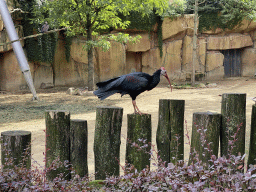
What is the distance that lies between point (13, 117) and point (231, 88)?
31.0 feet

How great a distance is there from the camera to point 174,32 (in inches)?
649

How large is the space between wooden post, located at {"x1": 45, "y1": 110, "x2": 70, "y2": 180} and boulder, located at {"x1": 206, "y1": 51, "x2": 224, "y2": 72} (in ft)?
49.3

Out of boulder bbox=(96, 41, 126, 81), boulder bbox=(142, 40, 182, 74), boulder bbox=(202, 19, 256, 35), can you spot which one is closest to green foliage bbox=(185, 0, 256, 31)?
boulder bbox=(202, 19, 256, 35)

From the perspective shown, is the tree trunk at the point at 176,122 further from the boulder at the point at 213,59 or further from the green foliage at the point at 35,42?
the boulder at the point at 213,59

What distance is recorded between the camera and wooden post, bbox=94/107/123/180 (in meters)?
2.66

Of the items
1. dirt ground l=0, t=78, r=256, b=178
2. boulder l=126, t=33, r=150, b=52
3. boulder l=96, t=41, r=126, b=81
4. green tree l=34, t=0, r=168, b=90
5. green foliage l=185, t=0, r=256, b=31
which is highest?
green foliage l=185, t=0, r=256, b=31

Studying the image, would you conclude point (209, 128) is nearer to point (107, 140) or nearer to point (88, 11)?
point (107, 140)

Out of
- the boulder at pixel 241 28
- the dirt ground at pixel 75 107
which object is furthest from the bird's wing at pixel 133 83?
the boulder at pixel 241 28

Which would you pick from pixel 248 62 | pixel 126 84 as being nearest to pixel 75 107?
pixel 126 84

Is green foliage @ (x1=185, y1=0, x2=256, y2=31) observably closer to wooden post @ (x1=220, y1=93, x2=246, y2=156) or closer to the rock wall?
the rock wall

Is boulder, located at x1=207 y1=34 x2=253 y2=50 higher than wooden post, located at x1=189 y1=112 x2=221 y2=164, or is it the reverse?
boulder, located at x1=207 y1=34 x2=253 y2=50

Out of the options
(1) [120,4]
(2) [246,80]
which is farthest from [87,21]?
(2) [246,80]

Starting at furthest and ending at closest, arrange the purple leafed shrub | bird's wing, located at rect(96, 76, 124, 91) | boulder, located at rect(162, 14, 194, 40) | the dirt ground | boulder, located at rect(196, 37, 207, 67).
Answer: boulder, located at rect(196, 37, 207, 67)
boulder, located at rect(162, 14, 194, 40)
the dirt ground
bird's wing, located at rect(96, 76, 124, 91)
the purple leafed shrub

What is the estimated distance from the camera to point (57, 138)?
8.68 ft
